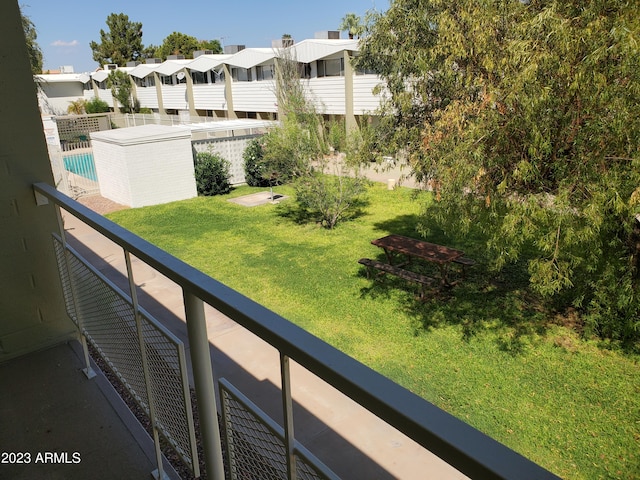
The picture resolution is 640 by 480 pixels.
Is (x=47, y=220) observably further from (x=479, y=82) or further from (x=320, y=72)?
(x=320, y=72)

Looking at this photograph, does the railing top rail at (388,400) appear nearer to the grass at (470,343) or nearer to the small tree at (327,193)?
the grass at (470,343)

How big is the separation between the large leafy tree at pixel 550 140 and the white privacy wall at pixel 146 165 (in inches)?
410

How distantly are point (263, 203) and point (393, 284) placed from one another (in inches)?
297

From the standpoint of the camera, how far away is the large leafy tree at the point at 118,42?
60.6m

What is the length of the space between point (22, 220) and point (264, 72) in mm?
27815

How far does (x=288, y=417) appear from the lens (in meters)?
1.05

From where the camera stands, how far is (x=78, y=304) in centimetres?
272

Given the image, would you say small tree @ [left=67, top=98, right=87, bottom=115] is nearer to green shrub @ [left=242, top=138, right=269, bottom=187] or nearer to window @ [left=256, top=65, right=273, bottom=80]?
window @ [left=256, top=65, right=273, bottom=80]

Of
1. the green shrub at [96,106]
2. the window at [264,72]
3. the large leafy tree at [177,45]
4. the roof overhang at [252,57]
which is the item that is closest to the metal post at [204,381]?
the roof overhang at [252,57]

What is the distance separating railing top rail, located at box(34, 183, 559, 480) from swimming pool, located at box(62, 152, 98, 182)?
1897 centimetres

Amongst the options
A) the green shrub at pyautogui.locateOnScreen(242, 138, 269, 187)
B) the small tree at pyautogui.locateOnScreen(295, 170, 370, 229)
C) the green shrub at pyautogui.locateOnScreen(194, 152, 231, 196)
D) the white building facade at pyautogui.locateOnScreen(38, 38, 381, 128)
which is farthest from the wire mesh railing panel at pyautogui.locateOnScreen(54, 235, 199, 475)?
the green shrub at pyautogui.locateOnScreen(242, 138, 269, 187)

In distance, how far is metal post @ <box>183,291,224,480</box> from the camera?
1.31 m

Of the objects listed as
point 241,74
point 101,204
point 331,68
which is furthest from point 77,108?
point 101,204

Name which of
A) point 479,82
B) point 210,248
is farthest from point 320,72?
point 479,82
